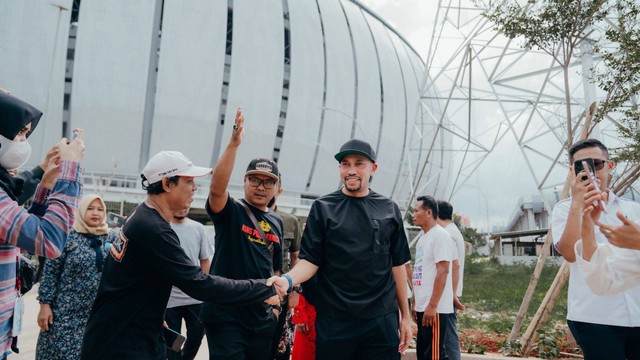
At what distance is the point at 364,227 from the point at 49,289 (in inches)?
105

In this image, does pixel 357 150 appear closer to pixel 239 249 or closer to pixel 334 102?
pixel 239 249

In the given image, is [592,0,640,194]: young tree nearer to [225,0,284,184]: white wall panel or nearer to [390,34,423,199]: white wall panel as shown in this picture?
[225,0,284,184]: white wall panel

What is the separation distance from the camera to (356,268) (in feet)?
9.82

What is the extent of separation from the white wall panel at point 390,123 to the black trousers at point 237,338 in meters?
38.5

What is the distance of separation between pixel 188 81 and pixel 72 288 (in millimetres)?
28172

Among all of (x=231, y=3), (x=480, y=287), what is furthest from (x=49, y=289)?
(x=231, y=3)

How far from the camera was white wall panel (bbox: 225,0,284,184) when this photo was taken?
31.6 metres

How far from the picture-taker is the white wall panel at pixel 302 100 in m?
34.1

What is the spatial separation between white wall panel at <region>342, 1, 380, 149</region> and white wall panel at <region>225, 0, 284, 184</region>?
8.26m

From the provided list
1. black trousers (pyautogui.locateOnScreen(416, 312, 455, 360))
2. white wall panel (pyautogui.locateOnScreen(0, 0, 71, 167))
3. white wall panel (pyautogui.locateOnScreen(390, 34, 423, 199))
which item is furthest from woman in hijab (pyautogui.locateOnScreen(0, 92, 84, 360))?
white wall panel (pyautogui.locateOnScreen(390, 34, 423, 199))

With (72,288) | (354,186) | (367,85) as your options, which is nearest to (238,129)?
(354,186)

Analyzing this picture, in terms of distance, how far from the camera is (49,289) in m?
3.72

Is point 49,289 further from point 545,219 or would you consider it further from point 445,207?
point 545,219

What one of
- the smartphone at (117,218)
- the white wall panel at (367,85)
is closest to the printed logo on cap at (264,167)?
the smartphone at (117,218)
